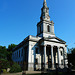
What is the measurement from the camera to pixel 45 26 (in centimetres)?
3319

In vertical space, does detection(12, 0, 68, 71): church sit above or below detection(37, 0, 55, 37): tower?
below

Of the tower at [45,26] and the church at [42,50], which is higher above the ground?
the tower at [45,26]

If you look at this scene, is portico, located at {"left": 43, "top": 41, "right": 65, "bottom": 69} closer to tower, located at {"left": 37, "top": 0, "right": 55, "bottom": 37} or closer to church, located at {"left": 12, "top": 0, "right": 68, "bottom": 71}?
church, located at {"left": 12, "top": 0, "right": 68, "bottom": 71}

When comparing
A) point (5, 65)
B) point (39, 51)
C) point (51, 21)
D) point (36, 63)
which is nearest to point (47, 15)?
point (51, 21)

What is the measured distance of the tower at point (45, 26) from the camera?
3253 cm

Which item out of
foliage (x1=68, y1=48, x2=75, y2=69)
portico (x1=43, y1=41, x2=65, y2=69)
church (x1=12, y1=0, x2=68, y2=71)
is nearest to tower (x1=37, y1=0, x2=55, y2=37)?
church (x1=12, y1=0, x2=68, y2=71)

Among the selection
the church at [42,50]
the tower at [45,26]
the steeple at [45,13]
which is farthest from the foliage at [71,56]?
the steeple at [45,13]

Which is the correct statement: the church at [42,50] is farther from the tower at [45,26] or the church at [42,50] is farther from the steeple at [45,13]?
the steeple at [45,13]

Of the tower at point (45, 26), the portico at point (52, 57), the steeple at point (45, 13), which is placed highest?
the steeple at point (45, 13)

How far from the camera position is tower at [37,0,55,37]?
32.5 metres

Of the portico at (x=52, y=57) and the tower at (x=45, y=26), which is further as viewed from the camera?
the tower at (x=45, y=26)

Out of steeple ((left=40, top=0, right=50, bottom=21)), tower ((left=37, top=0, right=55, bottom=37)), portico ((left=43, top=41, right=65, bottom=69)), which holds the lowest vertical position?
portico ((left=43, top=41, right=65, bottom=69))

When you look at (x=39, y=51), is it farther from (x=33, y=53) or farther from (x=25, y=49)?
(x=25, y=49)

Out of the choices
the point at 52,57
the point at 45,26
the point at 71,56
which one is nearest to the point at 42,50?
the point at 52,57
